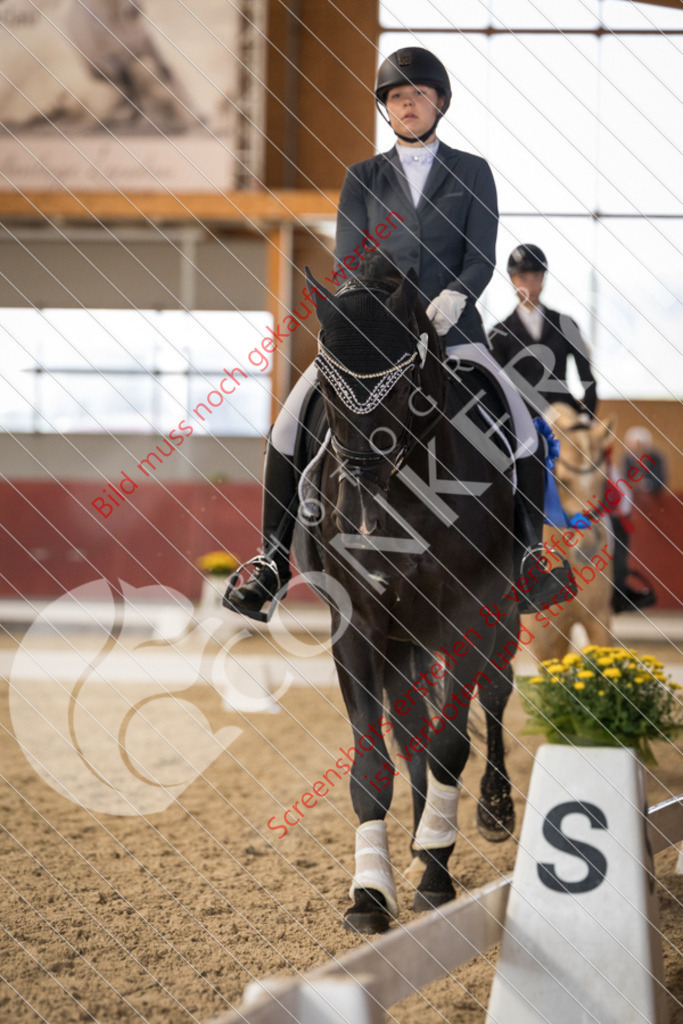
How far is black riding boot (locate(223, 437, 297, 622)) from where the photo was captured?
2.72 m

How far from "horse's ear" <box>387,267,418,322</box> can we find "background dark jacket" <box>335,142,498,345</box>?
352mm

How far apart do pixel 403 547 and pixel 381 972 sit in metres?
1.13

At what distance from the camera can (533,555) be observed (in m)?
2.68

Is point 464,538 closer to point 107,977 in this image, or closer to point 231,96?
point 107,977

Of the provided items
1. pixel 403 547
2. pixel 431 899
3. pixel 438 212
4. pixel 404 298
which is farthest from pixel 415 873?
pixel 438 212

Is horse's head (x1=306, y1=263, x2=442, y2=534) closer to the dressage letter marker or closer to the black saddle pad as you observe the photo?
the black saddle pad

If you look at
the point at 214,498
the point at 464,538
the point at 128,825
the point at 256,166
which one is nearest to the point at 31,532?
the point at 214,498

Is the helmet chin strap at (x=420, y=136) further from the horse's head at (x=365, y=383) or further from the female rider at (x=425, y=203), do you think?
the horse's head at (x=365, y=383)

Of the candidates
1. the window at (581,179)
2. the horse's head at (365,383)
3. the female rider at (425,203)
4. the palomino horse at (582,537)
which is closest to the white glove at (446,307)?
the female rider at (425,203)

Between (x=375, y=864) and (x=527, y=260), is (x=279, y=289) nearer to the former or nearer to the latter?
(x=527, y=260)

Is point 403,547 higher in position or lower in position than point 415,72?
lower

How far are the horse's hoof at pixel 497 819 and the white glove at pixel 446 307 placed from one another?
1662 millimetres

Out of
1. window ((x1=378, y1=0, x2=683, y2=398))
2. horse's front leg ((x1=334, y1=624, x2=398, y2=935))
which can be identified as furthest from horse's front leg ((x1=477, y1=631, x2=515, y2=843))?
window ((x1=378, y1=0, x2=683, y2=398))

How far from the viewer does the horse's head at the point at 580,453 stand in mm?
5121
